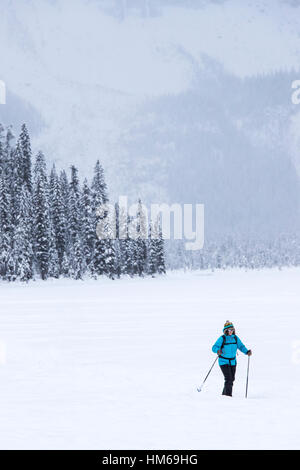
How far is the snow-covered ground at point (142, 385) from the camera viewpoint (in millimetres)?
8570

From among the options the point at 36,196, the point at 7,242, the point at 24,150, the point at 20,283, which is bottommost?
the point at 20,283

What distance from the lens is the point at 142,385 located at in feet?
41.6

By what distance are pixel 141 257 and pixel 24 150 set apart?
79.2 feet

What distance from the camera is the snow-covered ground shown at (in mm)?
8570

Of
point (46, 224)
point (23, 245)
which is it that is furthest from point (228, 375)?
point (46, 224)

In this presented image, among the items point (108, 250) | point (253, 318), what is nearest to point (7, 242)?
point (108, 250)

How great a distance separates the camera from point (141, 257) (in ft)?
263

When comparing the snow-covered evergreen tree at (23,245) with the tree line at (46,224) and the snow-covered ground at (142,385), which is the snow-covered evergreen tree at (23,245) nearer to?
the tree line at (46,224)

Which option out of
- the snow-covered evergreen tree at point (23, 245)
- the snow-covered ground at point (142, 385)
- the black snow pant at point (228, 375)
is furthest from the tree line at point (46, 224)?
the black snow pant at point (228, 375)

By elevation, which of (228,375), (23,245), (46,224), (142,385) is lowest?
(142,385)

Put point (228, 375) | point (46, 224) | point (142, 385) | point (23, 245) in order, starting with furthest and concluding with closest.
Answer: point (46, 224) < point (23, 245) < point (142, 385) < point (228, 375)

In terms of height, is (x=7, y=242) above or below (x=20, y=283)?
above

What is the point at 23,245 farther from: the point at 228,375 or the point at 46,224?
the point at 228,375
